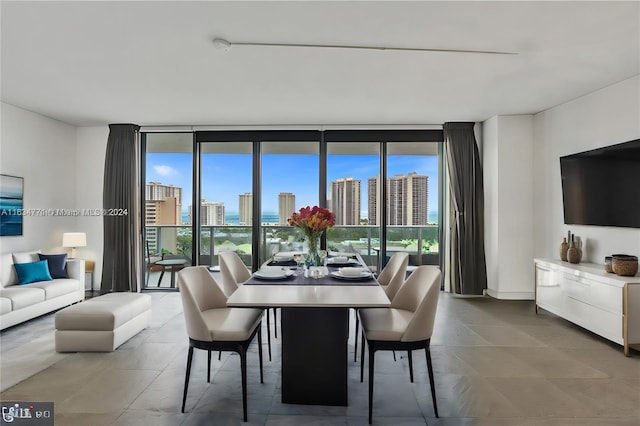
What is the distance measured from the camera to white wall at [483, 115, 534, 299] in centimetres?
523

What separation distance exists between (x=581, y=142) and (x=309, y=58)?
3.49 m

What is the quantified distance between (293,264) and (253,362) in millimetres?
940

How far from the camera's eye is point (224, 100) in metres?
4.50

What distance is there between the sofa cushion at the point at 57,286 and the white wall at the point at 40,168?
0.83 metres

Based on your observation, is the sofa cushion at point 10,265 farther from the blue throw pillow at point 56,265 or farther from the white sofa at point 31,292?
the blue throw pillow at point 56,265

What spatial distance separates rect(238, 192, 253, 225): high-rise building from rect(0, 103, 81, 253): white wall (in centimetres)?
272

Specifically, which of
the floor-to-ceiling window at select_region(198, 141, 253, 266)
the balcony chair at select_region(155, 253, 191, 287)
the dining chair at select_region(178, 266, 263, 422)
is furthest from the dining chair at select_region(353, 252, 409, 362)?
the balcony chair at select_region(155, 253, 191, 287)

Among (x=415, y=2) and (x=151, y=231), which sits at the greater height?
(x=415, y=2)

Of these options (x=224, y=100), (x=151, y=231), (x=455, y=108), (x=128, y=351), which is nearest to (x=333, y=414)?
(x=128, y=351)

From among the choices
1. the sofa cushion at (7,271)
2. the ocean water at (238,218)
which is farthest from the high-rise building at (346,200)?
the sofa cushion at (7,271)

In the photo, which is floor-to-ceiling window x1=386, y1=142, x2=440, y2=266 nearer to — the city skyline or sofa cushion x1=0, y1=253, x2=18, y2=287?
the city skyline

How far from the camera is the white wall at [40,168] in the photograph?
15.6 ft

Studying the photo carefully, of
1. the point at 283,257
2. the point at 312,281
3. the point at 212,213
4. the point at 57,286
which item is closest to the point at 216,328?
the point at 312,281

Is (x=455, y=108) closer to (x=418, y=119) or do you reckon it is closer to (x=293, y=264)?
(x=418, y=119)
